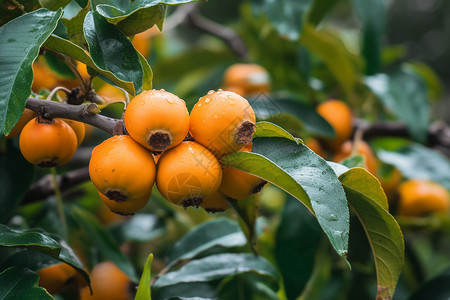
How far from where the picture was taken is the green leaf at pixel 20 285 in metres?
0.58

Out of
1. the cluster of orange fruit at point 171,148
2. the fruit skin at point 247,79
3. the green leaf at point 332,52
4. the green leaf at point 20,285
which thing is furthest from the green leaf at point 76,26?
the fruit skin at point 247,79

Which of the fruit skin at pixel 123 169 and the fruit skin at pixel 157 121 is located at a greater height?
the fruit skin at pixel 157 121

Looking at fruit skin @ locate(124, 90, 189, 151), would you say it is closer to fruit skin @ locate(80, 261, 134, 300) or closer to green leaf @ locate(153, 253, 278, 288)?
green leaf @ locate(153, 253, 278, 288)

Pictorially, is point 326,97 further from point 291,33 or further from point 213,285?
point 213,285

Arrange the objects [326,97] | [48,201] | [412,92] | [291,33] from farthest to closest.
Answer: [326,97], [412,92], [291,33], [48,201]

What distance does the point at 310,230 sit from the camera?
102cm

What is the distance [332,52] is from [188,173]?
0.85 m

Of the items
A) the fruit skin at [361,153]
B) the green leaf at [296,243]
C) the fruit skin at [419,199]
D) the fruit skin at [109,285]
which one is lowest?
the fruit skin at [109,285]

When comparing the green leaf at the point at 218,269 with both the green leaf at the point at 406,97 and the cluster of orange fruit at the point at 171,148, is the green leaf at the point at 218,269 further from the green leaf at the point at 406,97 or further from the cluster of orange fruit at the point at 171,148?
the green leaf at the point at 406,97

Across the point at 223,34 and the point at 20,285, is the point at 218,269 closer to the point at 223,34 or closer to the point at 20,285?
the point at 20,285

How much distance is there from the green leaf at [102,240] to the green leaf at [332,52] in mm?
729

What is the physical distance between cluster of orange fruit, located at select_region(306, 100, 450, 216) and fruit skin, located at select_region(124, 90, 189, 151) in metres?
0.67

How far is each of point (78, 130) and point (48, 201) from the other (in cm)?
37

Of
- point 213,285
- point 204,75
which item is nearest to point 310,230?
point 213,285
